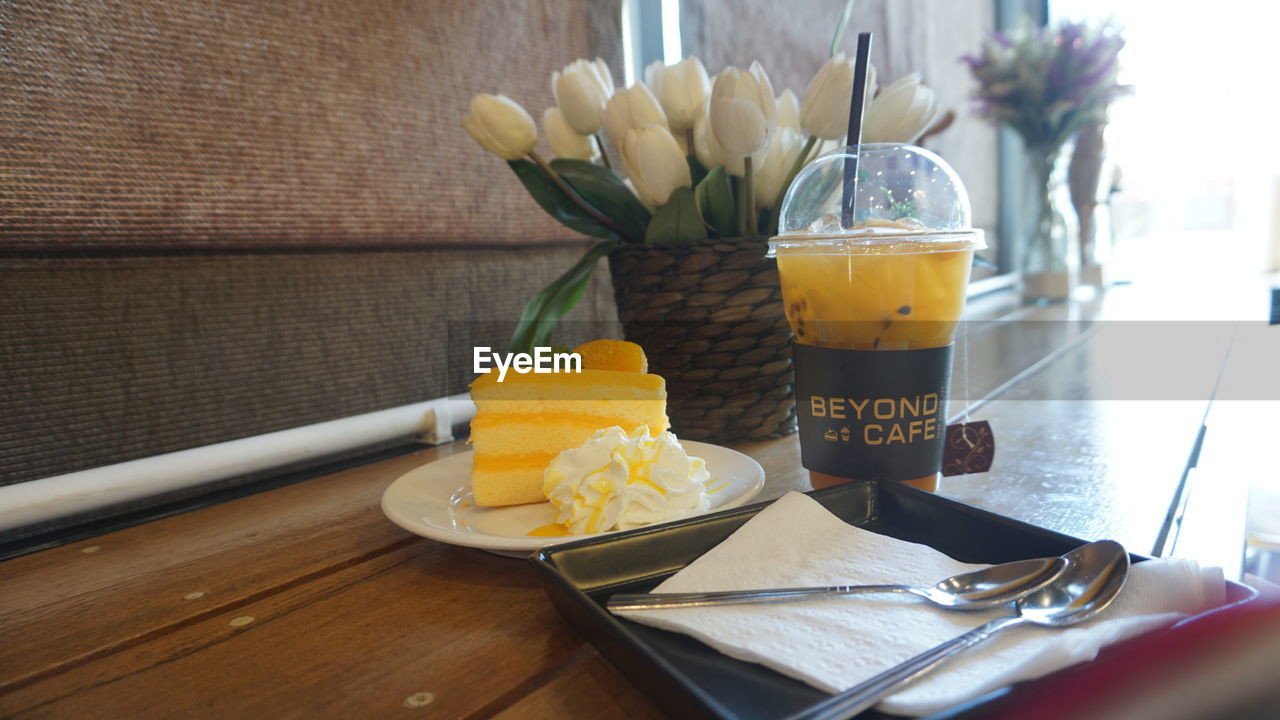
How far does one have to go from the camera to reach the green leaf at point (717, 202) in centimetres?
77

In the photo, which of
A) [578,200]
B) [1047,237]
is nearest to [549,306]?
[578,200]

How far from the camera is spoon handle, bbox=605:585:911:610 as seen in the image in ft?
1.23

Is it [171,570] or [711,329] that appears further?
[711,329]

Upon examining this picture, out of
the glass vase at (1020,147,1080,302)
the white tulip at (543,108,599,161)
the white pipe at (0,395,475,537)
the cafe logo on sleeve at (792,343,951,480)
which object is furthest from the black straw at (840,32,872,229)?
the glass vase at (1020,147,1080,302)

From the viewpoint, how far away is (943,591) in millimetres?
370

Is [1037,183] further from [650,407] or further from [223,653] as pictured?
[223,653]

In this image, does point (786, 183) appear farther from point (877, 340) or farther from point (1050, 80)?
point (1050, 80)

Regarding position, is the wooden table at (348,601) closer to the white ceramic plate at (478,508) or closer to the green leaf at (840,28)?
the white ceramic plate at (478,508)

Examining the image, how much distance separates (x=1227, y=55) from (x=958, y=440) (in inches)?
121

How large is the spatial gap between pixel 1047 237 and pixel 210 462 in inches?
81.1

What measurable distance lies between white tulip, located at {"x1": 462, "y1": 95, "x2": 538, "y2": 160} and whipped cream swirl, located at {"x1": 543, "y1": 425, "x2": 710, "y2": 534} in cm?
38

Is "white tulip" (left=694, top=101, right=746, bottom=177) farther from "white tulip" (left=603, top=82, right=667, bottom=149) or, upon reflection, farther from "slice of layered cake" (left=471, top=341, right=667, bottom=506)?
"slice of layered cake" (left=471, top=341, right=667, bottom=506)

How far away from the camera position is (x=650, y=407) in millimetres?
585

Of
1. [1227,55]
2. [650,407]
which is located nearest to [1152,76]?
[1227,55]
